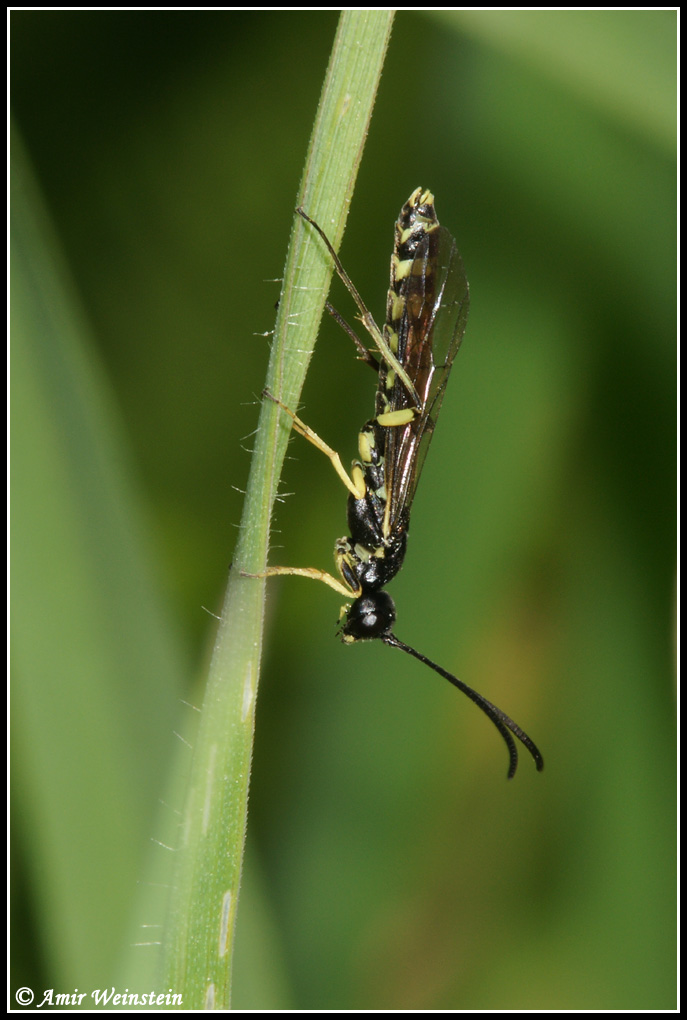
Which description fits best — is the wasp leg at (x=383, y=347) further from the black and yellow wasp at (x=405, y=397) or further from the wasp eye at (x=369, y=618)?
the wasp eye at (x=369, y=618)

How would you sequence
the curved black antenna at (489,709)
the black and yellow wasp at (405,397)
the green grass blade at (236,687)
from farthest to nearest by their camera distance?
the black and yellow wasp at (405,397) → the curved black antenna at (489,709) → the green grass blade at (236,687)

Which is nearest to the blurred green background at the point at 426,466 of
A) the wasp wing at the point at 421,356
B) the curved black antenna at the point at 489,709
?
the wasp wing at the point at 421,356

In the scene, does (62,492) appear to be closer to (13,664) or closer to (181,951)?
(13,664)

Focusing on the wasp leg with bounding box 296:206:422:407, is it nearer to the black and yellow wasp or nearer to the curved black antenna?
the black and yellow wasp

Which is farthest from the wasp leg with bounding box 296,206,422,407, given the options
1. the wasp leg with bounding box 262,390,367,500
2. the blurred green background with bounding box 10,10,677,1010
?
the blurred green background with bounding box 10,10,677,1010

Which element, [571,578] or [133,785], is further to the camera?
[571,578]

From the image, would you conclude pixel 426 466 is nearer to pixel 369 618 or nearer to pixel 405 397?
pixel 405 397

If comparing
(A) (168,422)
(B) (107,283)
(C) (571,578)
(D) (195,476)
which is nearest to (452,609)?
(C) (571,578)
